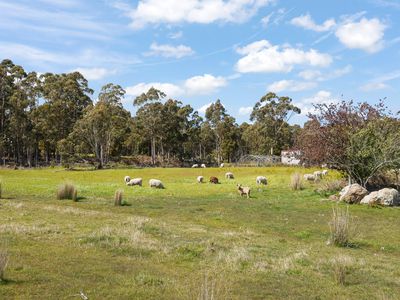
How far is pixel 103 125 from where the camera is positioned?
75312mm

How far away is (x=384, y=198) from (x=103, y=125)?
5846 centimetres

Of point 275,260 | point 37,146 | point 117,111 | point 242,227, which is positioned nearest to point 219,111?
point 117,111

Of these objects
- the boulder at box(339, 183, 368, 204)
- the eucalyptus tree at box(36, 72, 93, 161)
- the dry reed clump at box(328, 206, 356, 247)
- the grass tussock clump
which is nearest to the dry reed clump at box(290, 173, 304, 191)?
the boulder at box(339, 183, 368, 204)

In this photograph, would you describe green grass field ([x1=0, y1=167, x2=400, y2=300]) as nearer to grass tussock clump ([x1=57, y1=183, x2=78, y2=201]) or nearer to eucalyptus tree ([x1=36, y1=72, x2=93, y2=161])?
grass tussock clump ([x1=57, y1=183, x2=78, y2=201])

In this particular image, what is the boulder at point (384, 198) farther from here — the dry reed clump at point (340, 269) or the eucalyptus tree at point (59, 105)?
the eucalyptus tree at point (59, 105)

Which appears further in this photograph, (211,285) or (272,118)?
(272,118)

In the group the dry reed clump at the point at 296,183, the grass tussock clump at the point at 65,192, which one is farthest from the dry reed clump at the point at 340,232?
the dry reed clump at the point at 296,183

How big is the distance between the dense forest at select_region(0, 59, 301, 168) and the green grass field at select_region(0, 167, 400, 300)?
5407 centimetres

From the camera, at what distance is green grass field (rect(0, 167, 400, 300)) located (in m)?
8.71

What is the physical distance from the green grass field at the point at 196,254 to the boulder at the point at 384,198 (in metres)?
1.33

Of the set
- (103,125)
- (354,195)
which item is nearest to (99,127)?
(103,125)

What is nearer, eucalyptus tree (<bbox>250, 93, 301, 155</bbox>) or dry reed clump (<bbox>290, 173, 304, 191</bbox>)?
dry reed clump (<bbox>290, 173, 304, 191</bbox>)

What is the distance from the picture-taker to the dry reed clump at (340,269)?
9.66 m

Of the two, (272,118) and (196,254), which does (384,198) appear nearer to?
(196,254)
